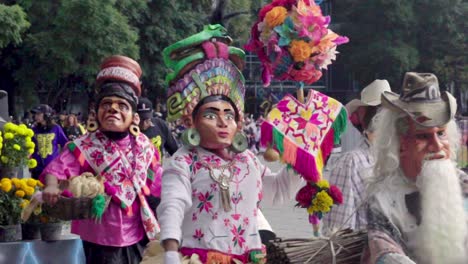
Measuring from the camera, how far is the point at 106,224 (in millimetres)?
5875

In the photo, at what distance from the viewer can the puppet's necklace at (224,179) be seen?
469cm

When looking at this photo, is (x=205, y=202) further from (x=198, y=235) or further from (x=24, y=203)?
(x=24, y=203)

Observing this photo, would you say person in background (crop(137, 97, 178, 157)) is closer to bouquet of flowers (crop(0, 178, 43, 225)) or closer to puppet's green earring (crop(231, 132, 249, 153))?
bouquet of flowers (crop(0, 178, 43, 225))

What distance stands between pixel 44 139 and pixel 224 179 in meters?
7.70

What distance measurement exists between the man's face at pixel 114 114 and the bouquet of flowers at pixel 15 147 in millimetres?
1750

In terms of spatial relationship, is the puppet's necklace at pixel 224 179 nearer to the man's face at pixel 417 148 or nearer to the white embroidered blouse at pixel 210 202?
the white embroidered blouse at pixel 210 202

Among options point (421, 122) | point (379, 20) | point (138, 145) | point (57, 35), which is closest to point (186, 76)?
point (138, 145)

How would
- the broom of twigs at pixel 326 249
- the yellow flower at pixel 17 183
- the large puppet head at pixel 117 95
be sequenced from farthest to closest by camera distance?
the yellow flower at pixel 17 183 < the large puppet head at pixel 117 95 < the broom of twigs at pixel 326 249

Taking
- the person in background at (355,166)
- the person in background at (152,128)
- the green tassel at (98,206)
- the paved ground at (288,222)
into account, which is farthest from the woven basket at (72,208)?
the paved ground at (288,222)

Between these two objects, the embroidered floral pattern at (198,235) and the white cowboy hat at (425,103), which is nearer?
the white cowboy hat at (425,103)

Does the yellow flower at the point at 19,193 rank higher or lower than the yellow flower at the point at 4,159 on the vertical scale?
lower

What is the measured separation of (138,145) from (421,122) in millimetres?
2997

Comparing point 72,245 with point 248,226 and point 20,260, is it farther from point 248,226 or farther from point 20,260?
point 248,226

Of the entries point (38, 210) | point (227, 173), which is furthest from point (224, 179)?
point (38, 210)
